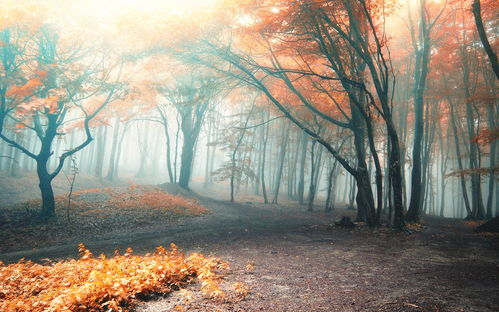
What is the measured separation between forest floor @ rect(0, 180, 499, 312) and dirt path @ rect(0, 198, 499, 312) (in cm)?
1

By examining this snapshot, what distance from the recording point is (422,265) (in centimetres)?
536

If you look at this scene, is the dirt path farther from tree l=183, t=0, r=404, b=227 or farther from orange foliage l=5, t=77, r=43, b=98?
orange foliage l=5, t=77, r=43, b=98

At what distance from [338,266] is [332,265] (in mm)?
137

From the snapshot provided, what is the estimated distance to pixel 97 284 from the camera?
342cm

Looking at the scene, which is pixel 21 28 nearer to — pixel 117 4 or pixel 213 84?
pixel 117 4

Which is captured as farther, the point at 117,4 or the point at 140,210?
the point at 140,210

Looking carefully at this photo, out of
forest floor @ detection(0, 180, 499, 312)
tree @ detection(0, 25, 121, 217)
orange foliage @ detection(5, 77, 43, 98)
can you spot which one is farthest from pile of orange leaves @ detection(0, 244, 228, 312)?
orange foliage @ detection(5, 77, 43, 98)

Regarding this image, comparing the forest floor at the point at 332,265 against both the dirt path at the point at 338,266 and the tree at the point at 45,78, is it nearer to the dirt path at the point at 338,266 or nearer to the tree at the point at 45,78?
the dirt path at the point at 338,266

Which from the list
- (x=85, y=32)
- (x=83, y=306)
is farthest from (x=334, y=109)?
(x=83, y=306)

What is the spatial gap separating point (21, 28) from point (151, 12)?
233 inches

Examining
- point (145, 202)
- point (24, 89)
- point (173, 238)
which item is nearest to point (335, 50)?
point (173, 238)

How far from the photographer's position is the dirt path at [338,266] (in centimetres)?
353

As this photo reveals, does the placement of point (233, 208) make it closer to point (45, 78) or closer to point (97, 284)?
point (45, 78)

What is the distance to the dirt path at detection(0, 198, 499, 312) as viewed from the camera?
11.6ft
